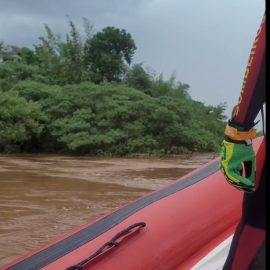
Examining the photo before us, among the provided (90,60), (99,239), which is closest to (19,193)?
(99,239)

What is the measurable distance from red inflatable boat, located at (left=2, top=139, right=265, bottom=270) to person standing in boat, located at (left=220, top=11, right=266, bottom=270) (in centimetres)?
19

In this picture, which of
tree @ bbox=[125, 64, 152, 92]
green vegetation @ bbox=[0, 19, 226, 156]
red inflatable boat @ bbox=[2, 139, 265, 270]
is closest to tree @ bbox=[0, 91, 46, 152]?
green vegetation @ bbox=[0, 19, 226, 156]

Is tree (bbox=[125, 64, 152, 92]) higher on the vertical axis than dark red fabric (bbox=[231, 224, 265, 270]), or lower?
higher

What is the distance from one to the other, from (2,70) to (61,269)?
17899 mm

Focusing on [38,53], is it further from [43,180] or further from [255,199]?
[255,199]

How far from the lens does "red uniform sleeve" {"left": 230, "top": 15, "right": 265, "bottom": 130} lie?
915 millimetres

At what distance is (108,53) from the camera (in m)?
21.3

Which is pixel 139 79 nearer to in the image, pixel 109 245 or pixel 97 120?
pixel 97 120

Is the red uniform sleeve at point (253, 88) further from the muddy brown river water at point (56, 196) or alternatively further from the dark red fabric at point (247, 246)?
the muddy brown river water at point (56, 196)

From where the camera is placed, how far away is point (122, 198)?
6.41 m

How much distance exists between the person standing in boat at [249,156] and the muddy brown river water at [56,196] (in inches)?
101

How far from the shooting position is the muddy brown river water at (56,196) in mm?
4172

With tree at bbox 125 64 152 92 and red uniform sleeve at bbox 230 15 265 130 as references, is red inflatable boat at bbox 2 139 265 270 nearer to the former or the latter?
red uniform sleeve at bbox 230 15 265 130

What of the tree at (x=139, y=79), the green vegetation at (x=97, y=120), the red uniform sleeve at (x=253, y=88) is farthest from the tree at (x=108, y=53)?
the red uniform sleeve at (x=253, y=88)
